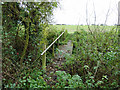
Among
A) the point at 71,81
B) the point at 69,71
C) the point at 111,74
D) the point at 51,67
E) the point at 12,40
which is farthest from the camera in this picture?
the point at 51,67

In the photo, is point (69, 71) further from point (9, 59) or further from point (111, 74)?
point (9, 59)

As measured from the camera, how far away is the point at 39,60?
10.8 ft

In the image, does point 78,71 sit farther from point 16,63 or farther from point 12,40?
point 12,40

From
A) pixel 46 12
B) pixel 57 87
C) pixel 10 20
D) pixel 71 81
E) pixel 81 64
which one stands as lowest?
pixel 57 87

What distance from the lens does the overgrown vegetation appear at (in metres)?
2.48

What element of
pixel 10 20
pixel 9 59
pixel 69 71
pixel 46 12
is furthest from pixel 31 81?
pixel 46 12

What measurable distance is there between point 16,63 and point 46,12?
1495 mm

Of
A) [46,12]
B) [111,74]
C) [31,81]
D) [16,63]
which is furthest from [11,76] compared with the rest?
[111,74]

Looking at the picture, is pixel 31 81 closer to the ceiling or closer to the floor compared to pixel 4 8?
closer to the floor

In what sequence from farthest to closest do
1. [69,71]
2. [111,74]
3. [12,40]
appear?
[69,71] < [12,40] < [111,74]

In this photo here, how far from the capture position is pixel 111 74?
102 inches

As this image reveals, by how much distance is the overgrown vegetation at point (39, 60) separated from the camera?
8.14ft

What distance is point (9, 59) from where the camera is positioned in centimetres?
270

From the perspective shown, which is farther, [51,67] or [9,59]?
[51,67]
